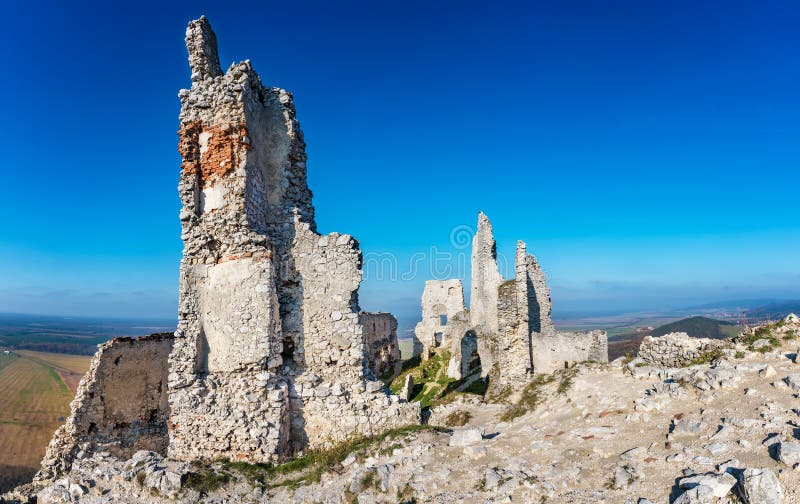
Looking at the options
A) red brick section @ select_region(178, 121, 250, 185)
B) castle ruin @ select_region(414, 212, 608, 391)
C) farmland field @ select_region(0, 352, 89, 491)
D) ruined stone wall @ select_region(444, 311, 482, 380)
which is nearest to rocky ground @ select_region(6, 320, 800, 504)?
red brick section @ select_region(178, 121, 250, 185)

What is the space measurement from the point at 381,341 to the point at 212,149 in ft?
72.0

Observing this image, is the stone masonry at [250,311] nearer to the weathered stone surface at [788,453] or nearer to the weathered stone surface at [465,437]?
the weathered stone surface at [465,437]

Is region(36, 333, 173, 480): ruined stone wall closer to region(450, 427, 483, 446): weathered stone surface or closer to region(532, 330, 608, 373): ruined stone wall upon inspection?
region(450, 427, 483, 446): weathered stone surface

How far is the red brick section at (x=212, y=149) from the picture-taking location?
7668 mm

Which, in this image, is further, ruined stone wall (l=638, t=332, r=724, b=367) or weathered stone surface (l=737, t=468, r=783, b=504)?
ruined stone wall (l=638, t=332, r=724, b=367)

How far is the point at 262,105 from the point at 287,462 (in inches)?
253

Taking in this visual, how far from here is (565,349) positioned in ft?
52.6

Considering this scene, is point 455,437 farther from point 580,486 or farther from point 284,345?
point 284,345

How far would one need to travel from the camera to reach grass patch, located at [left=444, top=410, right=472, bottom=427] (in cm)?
1094

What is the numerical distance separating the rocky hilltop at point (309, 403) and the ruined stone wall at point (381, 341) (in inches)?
614

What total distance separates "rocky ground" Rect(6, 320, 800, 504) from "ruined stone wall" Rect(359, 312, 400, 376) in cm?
1802

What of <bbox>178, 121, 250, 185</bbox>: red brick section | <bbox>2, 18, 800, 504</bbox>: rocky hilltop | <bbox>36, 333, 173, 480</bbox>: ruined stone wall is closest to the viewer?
<bbox>2, 18, 800, 504</bbox>: rocky hilltop

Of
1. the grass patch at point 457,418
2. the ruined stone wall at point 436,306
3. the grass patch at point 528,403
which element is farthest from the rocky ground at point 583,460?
the ruined stone wall at point 436,306

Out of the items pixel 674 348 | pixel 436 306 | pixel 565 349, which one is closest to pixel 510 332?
pixel 565 349
